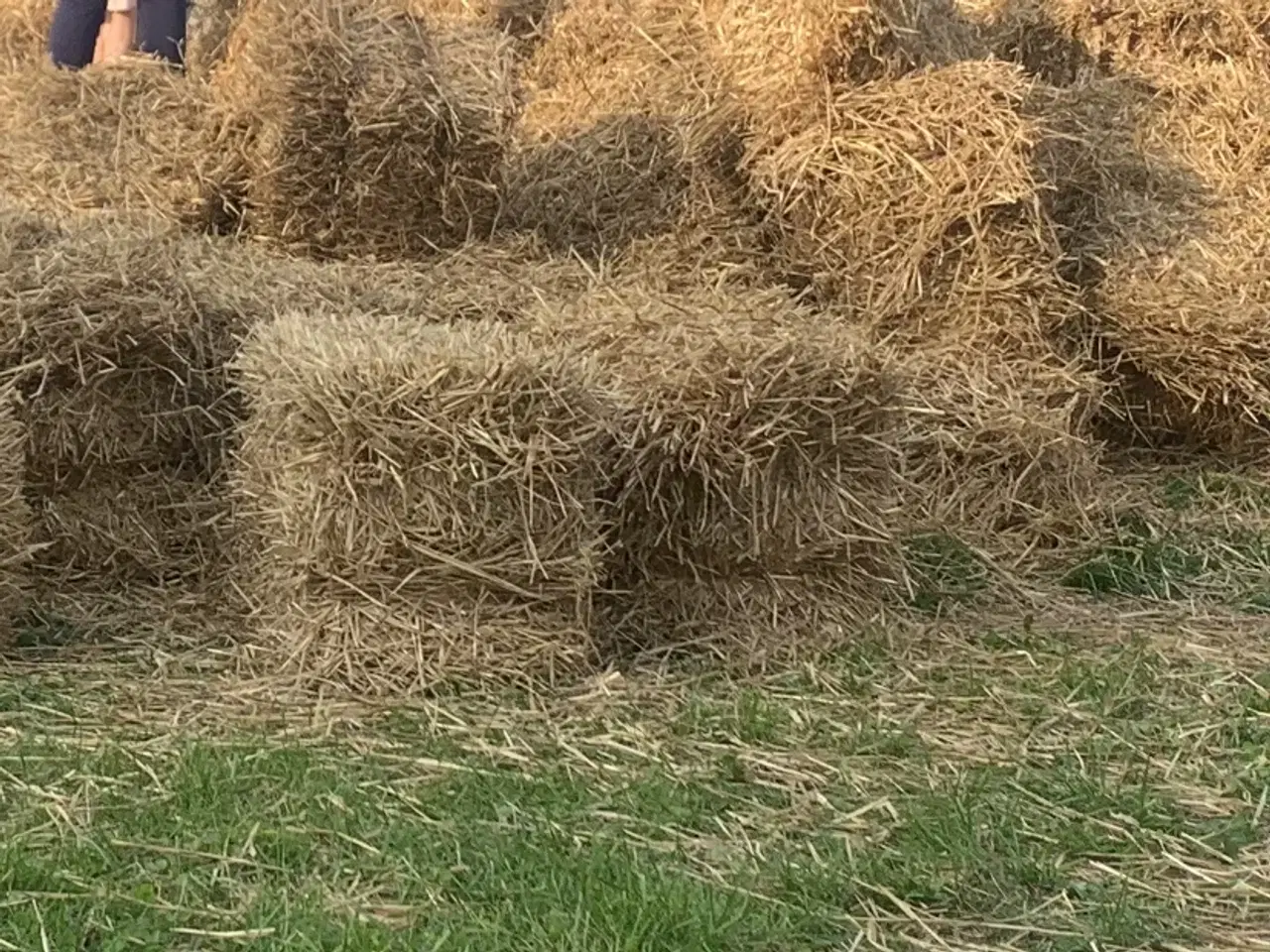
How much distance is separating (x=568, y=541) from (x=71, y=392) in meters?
1.28

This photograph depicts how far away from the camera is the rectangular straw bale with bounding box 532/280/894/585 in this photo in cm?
377

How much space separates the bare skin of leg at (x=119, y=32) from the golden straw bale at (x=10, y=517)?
2.64m

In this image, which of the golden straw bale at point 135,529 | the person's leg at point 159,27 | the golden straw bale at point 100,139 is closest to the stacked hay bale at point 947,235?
the golden straw bale at point 100,139

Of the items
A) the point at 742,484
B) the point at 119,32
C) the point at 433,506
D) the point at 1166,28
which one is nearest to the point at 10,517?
the point at 433,506

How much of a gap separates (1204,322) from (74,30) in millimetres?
3707

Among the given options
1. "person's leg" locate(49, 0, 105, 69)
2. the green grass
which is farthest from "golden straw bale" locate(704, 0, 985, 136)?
"person's leg" locate(49, 0, 105, 69)

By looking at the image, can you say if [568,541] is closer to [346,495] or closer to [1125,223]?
[346,495]

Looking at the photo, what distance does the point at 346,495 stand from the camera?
11.6 ft

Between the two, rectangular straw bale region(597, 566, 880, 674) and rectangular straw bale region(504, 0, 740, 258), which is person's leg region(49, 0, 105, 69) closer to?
rectangular straw bale region(504, 0, 740, 258)

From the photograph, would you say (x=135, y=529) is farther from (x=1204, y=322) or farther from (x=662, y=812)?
(x=1204, y=322)

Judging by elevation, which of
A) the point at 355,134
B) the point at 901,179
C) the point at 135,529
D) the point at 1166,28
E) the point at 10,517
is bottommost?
the point at 135,529

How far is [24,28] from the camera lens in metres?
6.08

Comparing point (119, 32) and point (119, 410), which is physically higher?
point (119, 32)

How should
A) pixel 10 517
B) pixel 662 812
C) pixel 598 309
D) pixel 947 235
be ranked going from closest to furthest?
1. pixel 662 812
2. pixel 10 517
3. pixel 598 309
4. pixel 947 235
